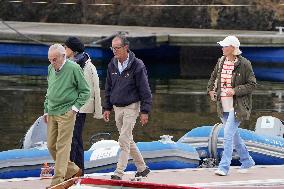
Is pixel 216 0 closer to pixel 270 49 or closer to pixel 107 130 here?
pixel 270 49

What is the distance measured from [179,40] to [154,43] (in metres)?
1.15

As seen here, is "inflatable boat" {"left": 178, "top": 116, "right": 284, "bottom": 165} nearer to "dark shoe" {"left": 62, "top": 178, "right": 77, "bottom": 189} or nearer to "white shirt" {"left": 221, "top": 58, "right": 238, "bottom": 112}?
"white shirt" {"left": 221, "top": 58, "right": 238, "bottom": 112}

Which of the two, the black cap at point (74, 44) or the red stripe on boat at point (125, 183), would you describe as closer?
the red stripe on boat at point (125, 183)

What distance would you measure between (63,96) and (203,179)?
2008 millimetres

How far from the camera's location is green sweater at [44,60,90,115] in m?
7.98

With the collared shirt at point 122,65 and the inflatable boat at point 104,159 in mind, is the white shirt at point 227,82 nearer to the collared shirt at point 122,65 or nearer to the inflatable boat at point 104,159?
the collared shirt at point 122,65

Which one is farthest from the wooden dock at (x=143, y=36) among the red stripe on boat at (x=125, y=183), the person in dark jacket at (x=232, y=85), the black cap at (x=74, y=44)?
the red stripe on boat at (x=125, y=183)

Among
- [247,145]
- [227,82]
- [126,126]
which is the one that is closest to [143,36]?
[247,145]

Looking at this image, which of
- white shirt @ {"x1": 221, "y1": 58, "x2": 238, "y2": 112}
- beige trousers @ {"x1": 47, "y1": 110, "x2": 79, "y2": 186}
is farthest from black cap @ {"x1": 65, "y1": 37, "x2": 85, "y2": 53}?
white shirt @ {"x1": 221, "y1": 58, "x2": 238, "y2": 112}

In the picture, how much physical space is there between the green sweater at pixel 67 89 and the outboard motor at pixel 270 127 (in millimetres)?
4788

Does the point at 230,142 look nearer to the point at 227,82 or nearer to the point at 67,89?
the point at 227,82

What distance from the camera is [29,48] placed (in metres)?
29.8

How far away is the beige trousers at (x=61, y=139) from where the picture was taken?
8.01 m

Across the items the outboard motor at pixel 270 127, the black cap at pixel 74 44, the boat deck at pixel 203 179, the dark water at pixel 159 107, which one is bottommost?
the dark water at pixel 159 107
